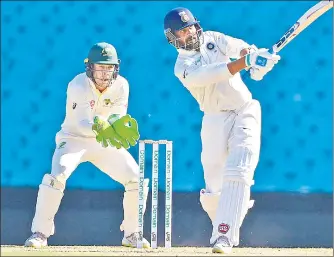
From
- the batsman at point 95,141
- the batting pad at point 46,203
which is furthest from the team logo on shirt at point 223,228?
the batting pad at point 46,203

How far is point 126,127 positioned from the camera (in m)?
6.62

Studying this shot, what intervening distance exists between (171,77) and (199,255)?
2.05 metres

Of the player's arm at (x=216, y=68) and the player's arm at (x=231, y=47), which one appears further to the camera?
the player's arm at (x=231, y=47)

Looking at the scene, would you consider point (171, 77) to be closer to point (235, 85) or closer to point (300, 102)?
point (300, 102)

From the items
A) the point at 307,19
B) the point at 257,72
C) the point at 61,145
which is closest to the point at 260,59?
the point at 257,72

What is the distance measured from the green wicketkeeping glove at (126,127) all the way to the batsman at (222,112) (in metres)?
0.43

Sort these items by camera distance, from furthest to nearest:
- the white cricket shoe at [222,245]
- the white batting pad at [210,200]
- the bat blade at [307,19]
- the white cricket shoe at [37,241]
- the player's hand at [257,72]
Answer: the white cricket shoe at [37,241], the white batting pad at [210,200], the bat blade at [307,19], the player's hand at [257,72], the white cricket shoe at [222,245]

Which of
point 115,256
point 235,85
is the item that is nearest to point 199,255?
point 115,256

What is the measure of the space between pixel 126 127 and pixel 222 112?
0.56 m

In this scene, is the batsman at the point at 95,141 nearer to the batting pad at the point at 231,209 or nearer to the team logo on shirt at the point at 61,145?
the team logo on shirt at the point at 61,145

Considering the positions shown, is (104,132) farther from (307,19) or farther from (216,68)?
(307,19)

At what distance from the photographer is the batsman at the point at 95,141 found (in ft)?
21.9

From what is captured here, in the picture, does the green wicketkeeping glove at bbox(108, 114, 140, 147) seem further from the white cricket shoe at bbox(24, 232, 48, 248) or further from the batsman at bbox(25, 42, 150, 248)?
the white cricket shoe at bbox(24, 232, 48, 248)

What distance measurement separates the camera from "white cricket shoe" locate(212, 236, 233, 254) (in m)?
5.97
